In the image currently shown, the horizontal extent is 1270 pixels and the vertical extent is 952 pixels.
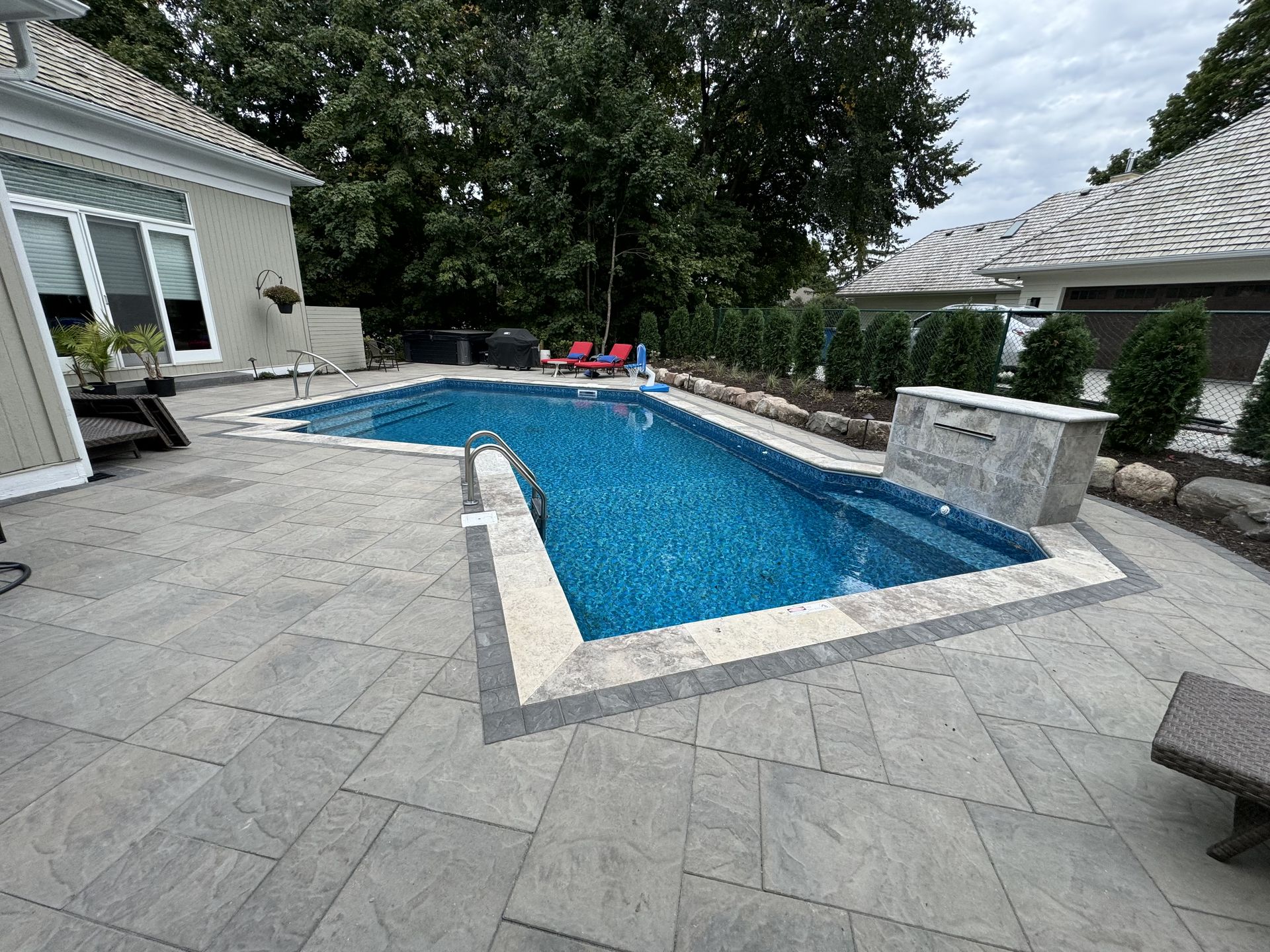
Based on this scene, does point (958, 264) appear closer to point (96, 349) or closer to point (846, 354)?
point (846, 354)

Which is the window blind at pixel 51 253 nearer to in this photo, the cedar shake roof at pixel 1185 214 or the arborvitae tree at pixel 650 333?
the arborvitae tree at pixel 650 333

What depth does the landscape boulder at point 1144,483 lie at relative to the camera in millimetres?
4586

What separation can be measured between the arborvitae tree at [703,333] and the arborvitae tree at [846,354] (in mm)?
4768

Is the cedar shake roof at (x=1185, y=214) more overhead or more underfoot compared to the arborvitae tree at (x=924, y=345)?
more overhead

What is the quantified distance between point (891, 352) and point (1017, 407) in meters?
4.17

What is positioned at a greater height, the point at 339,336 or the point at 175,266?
the point at 175,266

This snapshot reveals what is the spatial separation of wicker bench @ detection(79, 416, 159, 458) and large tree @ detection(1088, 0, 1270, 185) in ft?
88.8

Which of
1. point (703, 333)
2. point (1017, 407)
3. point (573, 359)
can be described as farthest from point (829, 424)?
point (573, 359)

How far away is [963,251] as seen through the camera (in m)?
18.6

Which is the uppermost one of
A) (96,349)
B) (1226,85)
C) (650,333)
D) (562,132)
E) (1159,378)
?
(1226,85)

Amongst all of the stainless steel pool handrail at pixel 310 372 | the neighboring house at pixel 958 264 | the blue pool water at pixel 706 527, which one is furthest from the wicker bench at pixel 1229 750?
the neighboring house at pixel 958 264

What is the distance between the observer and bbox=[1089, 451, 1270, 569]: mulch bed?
378cm

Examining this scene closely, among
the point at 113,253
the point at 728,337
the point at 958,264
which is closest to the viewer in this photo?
the point at 113,253

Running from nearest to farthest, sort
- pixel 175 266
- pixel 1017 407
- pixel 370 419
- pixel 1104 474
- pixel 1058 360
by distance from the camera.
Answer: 1. pixel 1017 407
2. pixel 1104 474
3. pixel 1058 360
4. pixel 370 419
5. pixel 175 266
